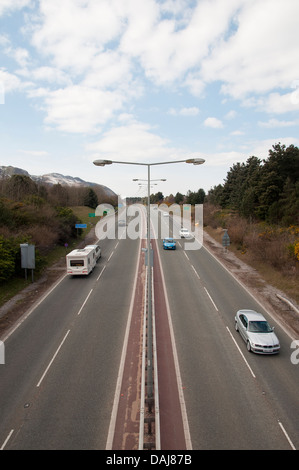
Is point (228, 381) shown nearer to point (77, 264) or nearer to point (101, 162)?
point (101, 162)

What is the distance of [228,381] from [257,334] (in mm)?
3365

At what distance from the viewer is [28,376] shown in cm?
1223

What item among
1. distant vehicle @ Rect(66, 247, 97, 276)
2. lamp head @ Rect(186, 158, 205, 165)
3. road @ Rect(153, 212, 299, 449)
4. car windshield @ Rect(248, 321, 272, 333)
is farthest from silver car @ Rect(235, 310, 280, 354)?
distant vehicle @ Rect(66, 247, 97, 276)

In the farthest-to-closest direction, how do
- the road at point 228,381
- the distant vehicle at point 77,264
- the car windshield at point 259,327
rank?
the distant vehicle at point 77,264
the car windshield at point 259,327
the road at point 228,381

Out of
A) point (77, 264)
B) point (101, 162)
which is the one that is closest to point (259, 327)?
point (101, 162)

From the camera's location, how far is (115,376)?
12.3 meters

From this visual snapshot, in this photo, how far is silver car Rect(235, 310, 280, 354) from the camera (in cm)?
1385

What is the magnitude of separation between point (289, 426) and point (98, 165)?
1120cm

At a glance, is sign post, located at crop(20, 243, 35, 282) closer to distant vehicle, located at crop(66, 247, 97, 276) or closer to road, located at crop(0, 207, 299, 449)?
distant vehicle, located at crop(66, 247, 97, 276)

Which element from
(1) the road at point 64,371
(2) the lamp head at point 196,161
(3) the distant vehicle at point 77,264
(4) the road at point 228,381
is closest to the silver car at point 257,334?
(4) the road at point 228,381

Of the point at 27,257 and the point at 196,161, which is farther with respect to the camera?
the point at 27,257

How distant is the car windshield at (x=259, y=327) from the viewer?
14.7 meters

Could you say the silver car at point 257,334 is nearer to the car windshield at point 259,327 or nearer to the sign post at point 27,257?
the car windshield at point 259,327

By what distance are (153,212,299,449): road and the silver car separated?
387 millimetres
